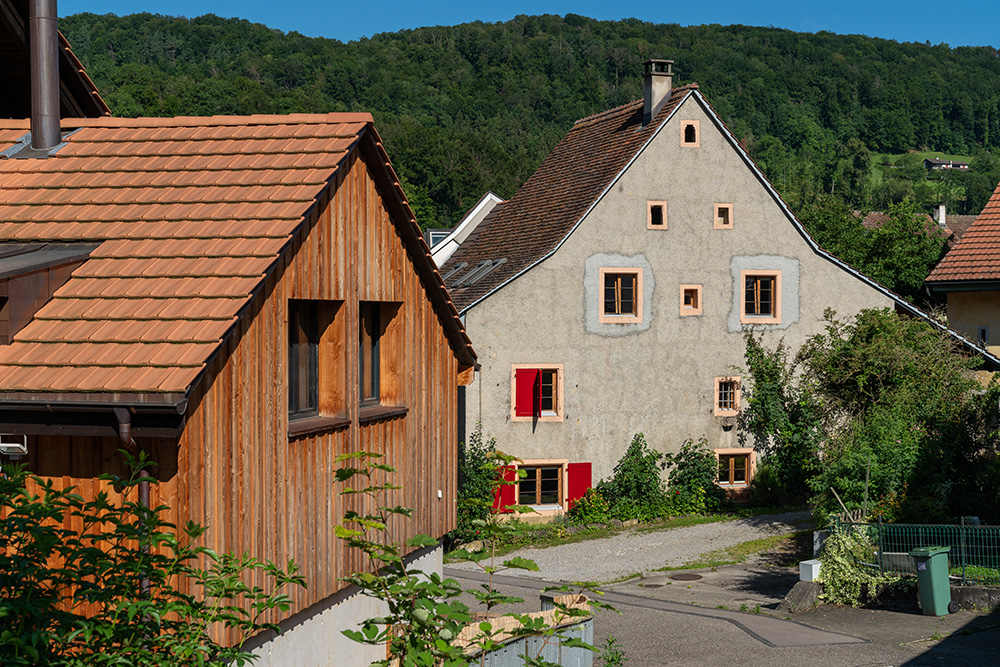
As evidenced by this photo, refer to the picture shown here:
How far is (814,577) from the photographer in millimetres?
19172

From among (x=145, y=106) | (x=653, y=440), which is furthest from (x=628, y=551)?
(x=145, y=106)

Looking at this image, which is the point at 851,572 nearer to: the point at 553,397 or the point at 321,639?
the point at 553,397

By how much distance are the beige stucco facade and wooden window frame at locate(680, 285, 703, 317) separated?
8 cm

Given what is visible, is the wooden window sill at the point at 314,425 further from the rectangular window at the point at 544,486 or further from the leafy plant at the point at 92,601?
the rectangular window at the point at 544,486

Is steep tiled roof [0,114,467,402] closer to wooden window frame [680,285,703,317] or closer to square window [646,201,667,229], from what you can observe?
square window [646,201,667,229]

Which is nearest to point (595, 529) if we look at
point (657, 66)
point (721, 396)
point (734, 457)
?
point (734, 457)

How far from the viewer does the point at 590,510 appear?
27406 mm

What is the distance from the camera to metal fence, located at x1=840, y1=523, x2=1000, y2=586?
18266 mm

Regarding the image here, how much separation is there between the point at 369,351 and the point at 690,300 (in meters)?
19.2

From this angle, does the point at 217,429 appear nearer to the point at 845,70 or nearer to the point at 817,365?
the point at 817,365

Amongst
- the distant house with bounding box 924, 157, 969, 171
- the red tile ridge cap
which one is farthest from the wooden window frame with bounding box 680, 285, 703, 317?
the distant house with bounding box 924, 157, 969, 171

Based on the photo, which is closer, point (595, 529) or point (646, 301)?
point (595, 529)

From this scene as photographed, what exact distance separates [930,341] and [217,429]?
22.6 metres

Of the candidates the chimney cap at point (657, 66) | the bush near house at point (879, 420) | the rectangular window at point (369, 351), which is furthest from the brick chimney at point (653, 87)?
the rectangular window at point (369, 351)
